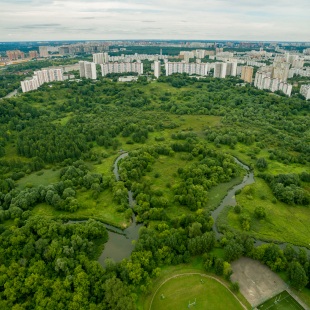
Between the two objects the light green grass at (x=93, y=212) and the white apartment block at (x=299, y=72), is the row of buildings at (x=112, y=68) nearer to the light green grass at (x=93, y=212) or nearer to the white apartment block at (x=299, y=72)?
the white apartment block at (x=299, y=72)

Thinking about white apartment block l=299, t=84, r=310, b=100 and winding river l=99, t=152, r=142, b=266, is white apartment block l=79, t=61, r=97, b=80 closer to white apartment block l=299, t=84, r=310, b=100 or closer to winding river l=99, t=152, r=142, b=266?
white apartment block l=299, t=84, r=310, b=100

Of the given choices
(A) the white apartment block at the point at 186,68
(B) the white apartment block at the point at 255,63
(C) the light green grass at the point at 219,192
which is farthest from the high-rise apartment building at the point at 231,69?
(C) the light green grass at the point at 219,192

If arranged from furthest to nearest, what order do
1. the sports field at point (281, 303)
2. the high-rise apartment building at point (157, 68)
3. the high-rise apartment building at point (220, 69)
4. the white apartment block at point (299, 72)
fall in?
the white apartment block at point (299, 72) → the high-rise apartment building at point (157, 68) → the high-rise apartment building at point (220, 69) → the sports field at point (281, 303)

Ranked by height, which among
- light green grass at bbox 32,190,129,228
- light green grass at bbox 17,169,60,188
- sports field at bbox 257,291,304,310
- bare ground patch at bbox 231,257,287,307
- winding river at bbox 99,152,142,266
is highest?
light green grass at bbox 17,169,60,188

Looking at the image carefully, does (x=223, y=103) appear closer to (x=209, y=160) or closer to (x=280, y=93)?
(x=280, y=93)

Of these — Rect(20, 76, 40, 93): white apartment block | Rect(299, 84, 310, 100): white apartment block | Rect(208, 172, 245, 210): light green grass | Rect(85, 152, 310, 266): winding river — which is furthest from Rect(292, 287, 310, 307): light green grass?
Rect(20, 76, 40, 93): white apartment block

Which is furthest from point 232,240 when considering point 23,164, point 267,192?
point 23,164
